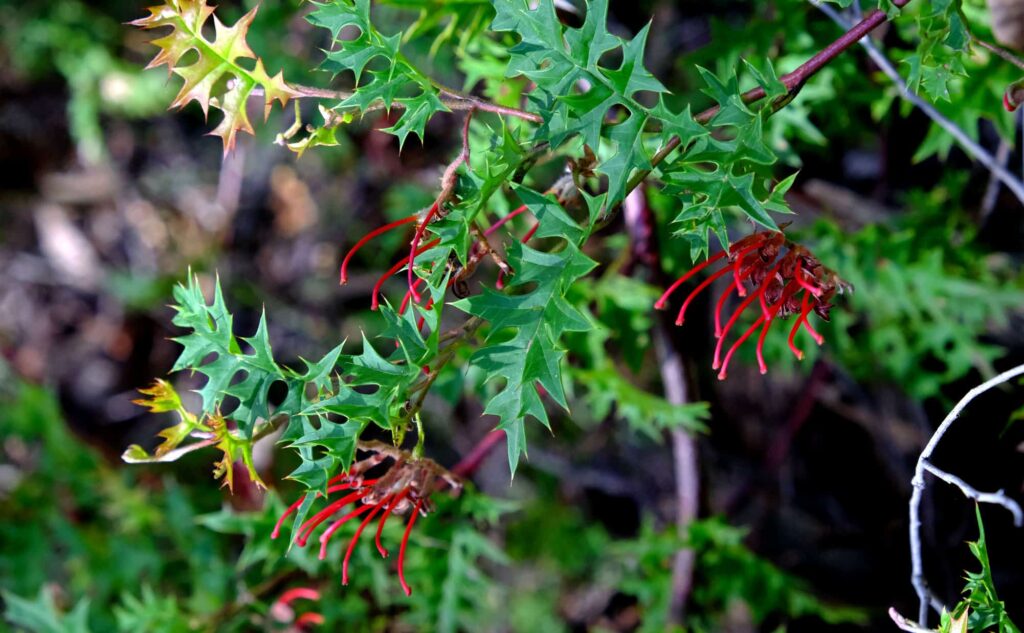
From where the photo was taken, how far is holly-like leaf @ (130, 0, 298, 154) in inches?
40.4

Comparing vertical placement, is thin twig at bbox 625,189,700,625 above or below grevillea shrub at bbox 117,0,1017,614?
below

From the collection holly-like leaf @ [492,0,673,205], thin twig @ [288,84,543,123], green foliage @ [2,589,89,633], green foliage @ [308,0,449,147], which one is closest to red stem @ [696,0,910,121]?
holly-like leaf @ [492,0,673,205]

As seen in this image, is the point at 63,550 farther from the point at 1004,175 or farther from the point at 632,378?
the point at 1004,175

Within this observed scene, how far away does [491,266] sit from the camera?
2.67m

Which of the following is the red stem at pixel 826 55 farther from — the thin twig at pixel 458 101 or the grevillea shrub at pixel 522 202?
the thin twig at pixel 458 101

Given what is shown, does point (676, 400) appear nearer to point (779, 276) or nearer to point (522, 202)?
point (779, 276)

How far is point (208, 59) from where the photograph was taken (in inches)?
41.8

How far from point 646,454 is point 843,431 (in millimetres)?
580

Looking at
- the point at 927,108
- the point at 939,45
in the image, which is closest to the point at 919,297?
the point at 927,108

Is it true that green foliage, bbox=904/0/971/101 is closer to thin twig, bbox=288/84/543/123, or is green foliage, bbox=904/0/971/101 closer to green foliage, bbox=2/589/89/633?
thin twig, bbox=288/84/543/123

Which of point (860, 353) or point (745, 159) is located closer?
point (745, 159)

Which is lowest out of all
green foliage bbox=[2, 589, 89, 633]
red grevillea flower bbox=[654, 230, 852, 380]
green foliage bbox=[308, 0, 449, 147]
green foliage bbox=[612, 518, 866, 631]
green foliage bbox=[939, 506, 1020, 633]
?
green foliage bbox=[2, 589, 89, 633]

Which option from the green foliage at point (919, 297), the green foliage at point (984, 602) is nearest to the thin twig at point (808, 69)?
the green foliage at point (984, 602)

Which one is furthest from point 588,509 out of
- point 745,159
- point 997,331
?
point 745,159
